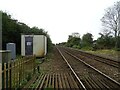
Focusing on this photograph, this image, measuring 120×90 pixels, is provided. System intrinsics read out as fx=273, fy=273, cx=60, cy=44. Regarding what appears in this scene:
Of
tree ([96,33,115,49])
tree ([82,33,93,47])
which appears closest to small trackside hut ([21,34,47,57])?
tree ([96,33,115,49])

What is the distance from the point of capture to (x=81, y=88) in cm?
1034

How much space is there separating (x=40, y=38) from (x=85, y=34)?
75.8m

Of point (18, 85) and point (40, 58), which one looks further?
point (40, 58)

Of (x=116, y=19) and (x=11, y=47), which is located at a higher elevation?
(x=116, y=19)

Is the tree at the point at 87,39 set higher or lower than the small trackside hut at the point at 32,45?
higher

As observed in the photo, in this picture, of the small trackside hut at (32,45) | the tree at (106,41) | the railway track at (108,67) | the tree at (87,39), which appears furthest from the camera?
the tree at (87,39)

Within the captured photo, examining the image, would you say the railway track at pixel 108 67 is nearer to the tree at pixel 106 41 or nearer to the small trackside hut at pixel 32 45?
the small trackside hut at pixel 32 45

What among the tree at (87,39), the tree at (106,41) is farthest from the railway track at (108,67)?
the tree at (87,39)

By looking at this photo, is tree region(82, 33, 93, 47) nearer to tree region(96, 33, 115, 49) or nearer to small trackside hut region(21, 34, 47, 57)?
tree region(96, 33, 115, 49)

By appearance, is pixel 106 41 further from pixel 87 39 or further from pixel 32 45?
pixel 32 45

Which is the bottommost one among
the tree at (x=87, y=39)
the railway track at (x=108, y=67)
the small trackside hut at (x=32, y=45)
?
the railway track at (x=108, y=67)

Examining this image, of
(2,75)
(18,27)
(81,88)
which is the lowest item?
(81,88)

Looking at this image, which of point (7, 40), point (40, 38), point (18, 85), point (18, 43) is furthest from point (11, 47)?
point (18, 85)

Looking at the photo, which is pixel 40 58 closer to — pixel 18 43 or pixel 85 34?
pixel 18 43
